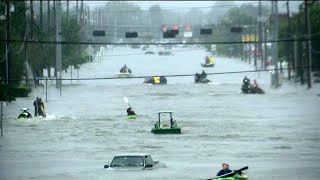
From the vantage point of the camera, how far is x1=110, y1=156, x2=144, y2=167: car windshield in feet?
149

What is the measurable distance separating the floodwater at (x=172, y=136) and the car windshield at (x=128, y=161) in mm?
509

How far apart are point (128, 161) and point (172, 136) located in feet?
58.8

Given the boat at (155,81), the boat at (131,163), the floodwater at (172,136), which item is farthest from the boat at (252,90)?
the boat at (131,163)

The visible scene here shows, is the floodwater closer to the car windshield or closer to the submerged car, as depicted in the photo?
the submerged car

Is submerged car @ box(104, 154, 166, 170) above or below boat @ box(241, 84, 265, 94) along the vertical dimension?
below

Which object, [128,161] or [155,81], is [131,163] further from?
[155,81]

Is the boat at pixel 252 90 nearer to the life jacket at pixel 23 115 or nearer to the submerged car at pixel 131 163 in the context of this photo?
the life jacket at pixel 23 115

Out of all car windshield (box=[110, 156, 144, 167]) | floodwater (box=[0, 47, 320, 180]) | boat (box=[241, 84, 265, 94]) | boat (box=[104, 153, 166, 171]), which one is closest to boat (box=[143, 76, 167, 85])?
floodwater (box=[0, 47, 320, 180])

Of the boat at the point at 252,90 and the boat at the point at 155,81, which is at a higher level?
the boat at the point at 155,81

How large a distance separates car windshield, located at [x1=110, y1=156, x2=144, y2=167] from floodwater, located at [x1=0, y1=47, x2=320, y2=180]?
1.67 ft

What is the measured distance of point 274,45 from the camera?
116750mm

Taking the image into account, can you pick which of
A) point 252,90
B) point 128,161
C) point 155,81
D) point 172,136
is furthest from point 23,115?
point 155,81

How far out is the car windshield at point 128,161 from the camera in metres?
45.4

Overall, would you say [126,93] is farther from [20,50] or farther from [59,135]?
[59,135]
